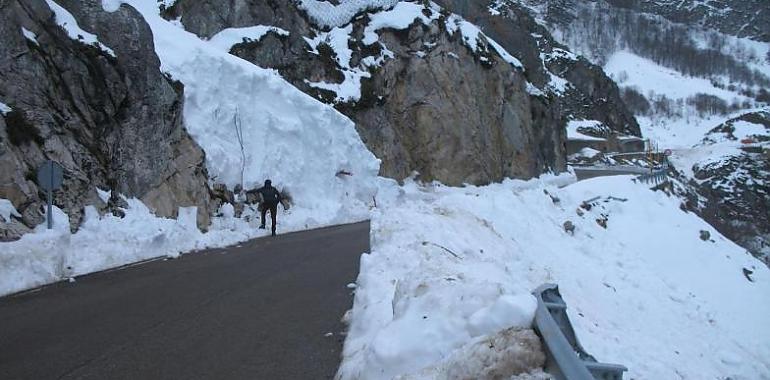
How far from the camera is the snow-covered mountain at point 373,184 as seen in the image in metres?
6.58

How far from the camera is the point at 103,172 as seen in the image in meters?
13.0

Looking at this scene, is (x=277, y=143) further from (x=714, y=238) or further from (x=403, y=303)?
(x=714, y=238)

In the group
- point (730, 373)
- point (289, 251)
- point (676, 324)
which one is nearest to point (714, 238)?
point (676, 324)

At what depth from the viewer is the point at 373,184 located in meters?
25.3

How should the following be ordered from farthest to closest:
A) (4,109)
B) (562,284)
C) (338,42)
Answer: (338,42), (4,109), (562,284)

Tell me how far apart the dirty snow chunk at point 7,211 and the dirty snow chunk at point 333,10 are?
26.1 m

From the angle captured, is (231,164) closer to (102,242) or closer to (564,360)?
(102,242)

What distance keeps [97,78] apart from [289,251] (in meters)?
6.22

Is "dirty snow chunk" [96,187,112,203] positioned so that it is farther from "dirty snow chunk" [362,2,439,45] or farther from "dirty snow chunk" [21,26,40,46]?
"dirty snow chunk" [362,2,439,45]

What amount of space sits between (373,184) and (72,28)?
1376 centimetres

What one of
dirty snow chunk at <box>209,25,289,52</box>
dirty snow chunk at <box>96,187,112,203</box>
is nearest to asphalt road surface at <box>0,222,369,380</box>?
dirty snow chunk at <box>96,187,112,203</box>

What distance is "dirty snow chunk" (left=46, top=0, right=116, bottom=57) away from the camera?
13.7 meters

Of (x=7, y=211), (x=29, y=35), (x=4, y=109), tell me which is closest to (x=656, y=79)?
(x=29, y=35)

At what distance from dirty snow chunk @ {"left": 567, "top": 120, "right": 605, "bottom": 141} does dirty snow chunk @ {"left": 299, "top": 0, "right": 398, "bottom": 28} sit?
56.2 metres
